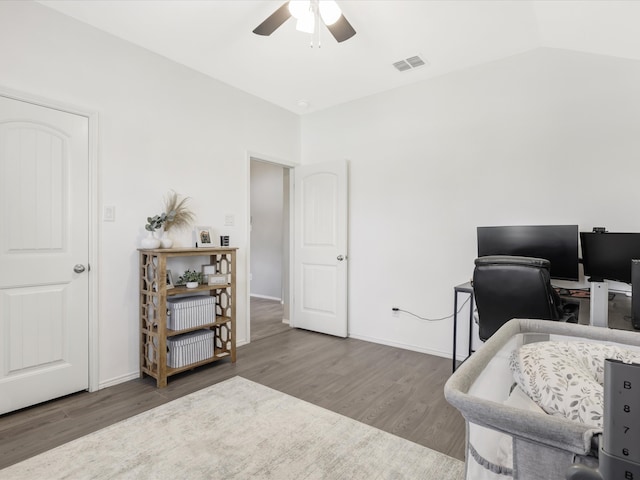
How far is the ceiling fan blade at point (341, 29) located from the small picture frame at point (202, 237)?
2.03m

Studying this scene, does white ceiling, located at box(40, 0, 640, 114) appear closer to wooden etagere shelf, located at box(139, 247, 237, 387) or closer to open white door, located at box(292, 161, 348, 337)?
open white door, located at box(292, 161, 348, 337)

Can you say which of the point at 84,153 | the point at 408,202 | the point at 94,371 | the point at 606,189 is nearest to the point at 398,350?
the point at 408,202

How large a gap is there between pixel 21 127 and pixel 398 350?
12.1 feet

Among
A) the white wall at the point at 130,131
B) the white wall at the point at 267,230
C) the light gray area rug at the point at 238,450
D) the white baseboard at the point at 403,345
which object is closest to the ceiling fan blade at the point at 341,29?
the white wall at the point at 130,131

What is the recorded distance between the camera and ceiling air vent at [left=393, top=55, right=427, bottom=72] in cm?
304

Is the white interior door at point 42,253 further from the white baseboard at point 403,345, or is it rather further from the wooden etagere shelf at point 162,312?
the white baseboard at point 403,345

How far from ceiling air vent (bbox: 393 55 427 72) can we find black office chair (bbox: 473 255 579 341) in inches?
75.1

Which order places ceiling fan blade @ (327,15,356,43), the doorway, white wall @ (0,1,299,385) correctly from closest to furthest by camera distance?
ceiling fan blade @ (327,15,356,43)
white wall @ (0,1,299,385)
the doorway

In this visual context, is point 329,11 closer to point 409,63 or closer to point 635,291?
point 409,63

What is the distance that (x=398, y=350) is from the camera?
3.61 metres

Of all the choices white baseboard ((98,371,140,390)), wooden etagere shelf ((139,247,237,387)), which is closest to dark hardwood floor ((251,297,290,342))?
wooden etagere shelf ((139,247,237,387))

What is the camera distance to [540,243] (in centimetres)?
265

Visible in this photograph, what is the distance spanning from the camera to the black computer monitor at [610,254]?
2051 mm

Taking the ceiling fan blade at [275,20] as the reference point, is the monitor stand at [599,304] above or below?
below
